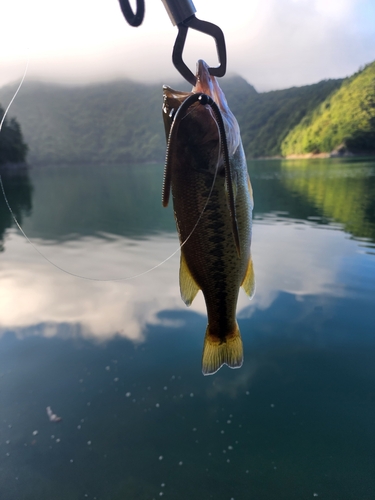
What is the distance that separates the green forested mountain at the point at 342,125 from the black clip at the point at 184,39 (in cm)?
9198

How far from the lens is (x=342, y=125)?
90562 mm

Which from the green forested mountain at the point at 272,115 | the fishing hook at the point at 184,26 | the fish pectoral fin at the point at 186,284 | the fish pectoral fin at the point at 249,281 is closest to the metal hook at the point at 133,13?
the fishing hook at the point at 184,26

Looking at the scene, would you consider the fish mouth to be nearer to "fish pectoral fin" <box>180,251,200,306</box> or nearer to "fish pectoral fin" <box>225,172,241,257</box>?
"fish pectoral fin" <box>225,172,241,257</box>

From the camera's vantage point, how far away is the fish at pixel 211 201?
1.57m

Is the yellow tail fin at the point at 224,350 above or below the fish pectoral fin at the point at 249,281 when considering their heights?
below

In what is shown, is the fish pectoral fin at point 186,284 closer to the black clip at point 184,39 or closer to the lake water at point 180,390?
the lake water at point 180,390

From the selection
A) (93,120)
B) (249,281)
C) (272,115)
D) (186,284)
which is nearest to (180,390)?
(249,281)

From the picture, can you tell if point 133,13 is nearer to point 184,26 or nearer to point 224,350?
point 184,26

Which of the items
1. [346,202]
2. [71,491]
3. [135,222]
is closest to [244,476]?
[71,491]

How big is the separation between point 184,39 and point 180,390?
534 cm

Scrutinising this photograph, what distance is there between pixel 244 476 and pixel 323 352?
3.05 meters

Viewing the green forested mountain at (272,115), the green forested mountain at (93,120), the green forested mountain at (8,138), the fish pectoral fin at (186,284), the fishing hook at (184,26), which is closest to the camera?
the fishing hook at (184,26)

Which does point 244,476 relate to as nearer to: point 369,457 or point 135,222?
point 369,457

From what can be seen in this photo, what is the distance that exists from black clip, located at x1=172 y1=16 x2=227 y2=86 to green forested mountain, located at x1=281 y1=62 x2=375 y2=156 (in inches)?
3621
